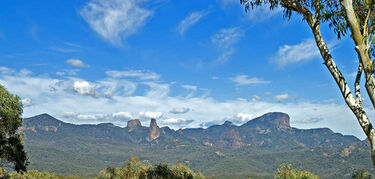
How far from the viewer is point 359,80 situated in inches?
269

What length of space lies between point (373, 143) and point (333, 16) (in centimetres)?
370

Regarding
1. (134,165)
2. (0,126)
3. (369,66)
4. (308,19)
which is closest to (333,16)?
(308,19)

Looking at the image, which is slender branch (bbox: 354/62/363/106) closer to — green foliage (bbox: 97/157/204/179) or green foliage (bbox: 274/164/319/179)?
green foliage (bbox: 274/164/319/179)

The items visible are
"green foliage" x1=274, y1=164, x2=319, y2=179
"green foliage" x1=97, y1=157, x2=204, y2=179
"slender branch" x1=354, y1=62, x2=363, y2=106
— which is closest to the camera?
"slender branch" x1=354, y1=62, x2=363, y2=106

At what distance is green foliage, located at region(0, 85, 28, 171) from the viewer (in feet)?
69.2

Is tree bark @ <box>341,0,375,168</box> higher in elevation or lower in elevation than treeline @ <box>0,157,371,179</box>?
higher

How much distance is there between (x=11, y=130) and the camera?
2277 cm

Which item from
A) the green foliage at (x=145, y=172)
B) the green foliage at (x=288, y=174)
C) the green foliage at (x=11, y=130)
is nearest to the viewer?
the green foliage at (x=11, y=130)

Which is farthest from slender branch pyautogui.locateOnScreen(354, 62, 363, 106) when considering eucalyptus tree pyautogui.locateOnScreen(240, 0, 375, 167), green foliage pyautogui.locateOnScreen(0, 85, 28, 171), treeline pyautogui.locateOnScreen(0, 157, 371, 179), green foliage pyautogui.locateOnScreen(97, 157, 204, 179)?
A: green foliage pyautogui.locateOnScreen(97, 157, 204, 179)

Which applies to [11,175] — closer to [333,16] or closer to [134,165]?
[134,165]

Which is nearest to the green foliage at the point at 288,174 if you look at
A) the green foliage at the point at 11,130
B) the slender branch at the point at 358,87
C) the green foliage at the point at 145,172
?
the green foliage at the point at 145,172

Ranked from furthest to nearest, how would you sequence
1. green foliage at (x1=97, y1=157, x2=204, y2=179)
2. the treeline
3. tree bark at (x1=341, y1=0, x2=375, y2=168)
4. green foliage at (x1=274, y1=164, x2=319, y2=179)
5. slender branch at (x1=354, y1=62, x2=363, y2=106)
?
green foliage at (x1=97, y1=157, x2=204, y2=179)
the treeline
green foliage at (x1=274, y1=164, x2=319, y2=179)
slender branch at (x1=354, y1=62, x2=363, y2=106)
tree bark at (x1=341, y1=0, x2=375, y2=168)

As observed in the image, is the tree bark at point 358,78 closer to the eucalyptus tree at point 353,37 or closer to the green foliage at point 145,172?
the eucalyptus tree at point 353,37

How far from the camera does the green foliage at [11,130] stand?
831 inches
